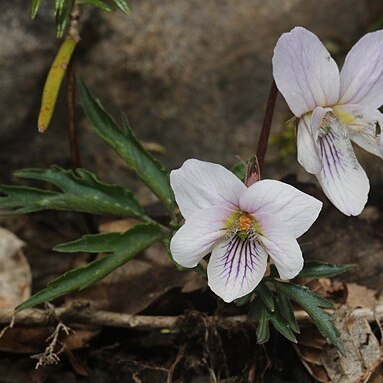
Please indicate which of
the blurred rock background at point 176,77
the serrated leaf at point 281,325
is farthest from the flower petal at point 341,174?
the blurred rock background at point 176,77

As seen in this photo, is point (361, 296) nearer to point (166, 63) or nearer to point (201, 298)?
point (201, 298)

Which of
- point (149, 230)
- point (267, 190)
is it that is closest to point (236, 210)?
point (267, 190)

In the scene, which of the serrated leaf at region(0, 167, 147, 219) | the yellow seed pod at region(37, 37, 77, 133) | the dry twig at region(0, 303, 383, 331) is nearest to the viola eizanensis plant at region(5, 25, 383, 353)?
the serrated leaf at region(0, 167, 147, 219)

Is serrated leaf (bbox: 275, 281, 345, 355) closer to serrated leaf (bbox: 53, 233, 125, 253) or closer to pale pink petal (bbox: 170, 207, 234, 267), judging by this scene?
pale pink petal (bbox: 170, 207, 234, 267)

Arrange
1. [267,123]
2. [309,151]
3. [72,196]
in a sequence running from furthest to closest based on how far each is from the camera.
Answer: [72,196], [267,123], [309,151]

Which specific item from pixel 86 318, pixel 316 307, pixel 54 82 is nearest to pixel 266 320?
pixel 316 307

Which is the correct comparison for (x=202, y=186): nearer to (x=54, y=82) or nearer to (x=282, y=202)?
(x=282, y=202)

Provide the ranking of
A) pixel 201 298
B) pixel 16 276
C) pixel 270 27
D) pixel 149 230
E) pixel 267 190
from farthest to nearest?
pixel 270 27 < pixel 16 276 < pixel 201 298 < pixel 149 230 < pixel 267 190
